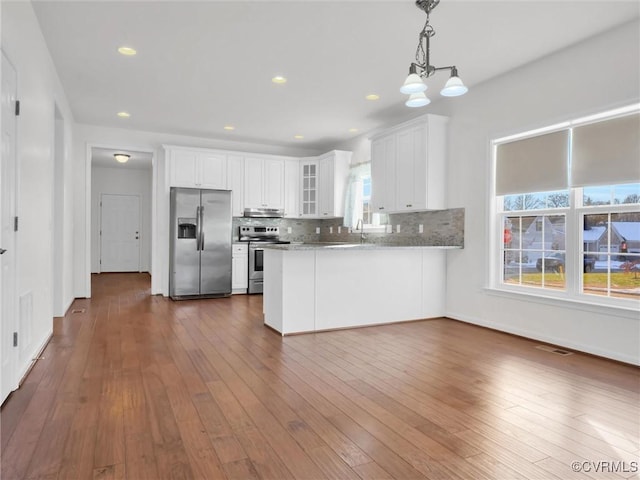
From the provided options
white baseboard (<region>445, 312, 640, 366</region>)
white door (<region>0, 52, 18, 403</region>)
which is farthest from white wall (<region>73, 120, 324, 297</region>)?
white baseboard (<region>445, 312, 640, 366</region>)

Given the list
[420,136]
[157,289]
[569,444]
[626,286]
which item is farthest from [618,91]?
[157,289]

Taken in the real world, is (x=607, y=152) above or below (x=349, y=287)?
above

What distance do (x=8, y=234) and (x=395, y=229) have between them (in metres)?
4.79

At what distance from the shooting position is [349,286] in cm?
466

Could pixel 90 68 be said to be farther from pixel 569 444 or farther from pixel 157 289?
pixel 569 444

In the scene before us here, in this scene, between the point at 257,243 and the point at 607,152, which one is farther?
the point at 257,243

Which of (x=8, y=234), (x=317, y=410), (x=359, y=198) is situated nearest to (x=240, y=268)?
(x=359, y=198)

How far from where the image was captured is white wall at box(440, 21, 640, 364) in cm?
346

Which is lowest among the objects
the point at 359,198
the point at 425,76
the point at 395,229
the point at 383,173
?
the point at 395,229

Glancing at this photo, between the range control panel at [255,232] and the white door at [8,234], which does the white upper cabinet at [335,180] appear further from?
the white door at [8,234]

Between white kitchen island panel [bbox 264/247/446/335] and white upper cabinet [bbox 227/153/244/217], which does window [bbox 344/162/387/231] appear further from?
white kitchen island panel [bbox 264/247/446/335]

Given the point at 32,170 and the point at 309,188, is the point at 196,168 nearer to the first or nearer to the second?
the point at 309,188

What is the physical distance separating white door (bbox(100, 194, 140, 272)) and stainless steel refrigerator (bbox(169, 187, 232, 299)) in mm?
4845

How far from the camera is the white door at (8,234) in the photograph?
8.14 ft
